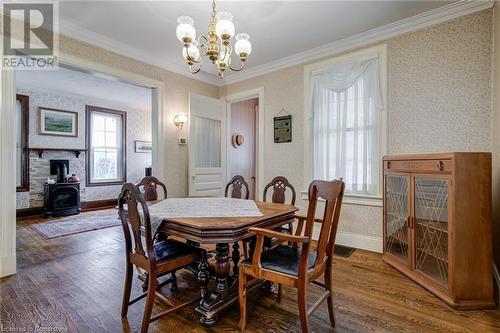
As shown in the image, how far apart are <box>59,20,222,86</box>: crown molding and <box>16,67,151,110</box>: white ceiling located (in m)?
0.95

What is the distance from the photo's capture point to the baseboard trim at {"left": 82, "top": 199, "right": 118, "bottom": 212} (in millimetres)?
5973

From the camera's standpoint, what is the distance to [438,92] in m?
2.63

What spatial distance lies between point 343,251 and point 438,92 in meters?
2.16

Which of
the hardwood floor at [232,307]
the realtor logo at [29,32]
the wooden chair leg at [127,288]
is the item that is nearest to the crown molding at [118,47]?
the realtor logo at [29,32]

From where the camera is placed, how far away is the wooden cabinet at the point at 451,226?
187 centimetres

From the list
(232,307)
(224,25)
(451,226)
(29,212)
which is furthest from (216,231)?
(29,212)

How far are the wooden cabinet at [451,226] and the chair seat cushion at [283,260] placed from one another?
1193 mm

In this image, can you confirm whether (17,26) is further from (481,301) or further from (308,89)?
(481,301)

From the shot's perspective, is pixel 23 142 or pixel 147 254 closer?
pixel 147 254

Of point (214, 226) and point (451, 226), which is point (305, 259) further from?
point (451, 226)

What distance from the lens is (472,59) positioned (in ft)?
8.02

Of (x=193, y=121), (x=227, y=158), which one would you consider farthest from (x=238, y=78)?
(x=227, y=158)

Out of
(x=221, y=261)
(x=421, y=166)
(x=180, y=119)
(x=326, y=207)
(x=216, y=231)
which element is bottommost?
(x=221, y=261)

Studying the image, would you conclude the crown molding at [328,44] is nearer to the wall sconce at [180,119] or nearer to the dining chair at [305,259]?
the wall sconce at [180,119]
